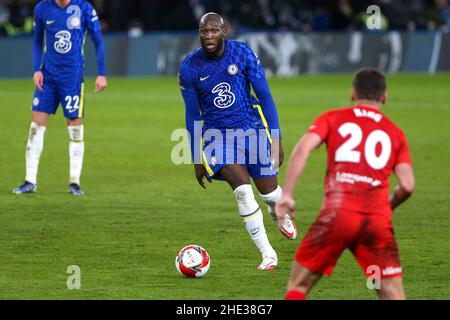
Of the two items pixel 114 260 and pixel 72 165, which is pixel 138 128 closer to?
pixel 72 165

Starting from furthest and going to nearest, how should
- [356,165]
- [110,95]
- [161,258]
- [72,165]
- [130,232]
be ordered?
[110,95], [72,165], [130,232], [161,258], [356,165]

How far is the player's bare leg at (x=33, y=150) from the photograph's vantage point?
13445 mm

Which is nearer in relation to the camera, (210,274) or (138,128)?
(210,274)

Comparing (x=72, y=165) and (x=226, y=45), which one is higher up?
(x=226, y=45)

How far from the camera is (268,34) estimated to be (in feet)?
107

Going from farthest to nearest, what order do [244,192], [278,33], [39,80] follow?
[278,33]
[39,80]
[244,192]

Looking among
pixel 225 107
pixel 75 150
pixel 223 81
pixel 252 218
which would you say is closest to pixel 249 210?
pixel 252 218

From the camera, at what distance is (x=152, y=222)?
38.5ft

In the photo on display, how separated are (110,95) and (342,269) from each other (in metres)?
18.6

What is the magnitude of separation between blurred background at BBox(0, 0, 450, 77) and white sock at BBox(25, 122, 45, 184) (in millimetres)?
16829

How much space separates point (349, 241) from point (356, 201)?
0.25 meters

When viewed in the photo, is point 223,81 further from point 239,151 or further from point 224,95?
point 239,151

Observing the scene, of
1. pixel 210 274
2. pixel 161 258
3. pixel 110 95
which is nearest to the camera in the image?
pixel 210 274
